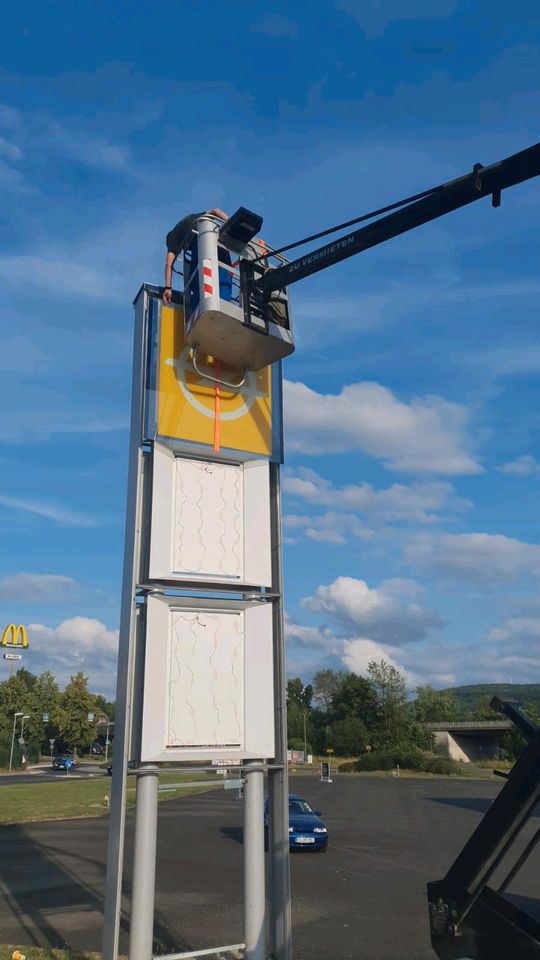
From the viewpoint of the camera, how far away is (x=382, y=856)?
1709 centimetres

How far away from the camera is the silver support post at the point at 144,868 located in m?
5.45

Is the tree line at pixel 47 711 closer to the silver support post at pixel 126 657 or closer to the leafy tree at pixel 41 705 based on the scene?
the leafy tree at pixel 41 705

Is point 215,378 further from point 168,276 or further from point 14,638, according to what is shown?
point 14,638

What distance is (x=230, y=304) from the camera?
21.9ft

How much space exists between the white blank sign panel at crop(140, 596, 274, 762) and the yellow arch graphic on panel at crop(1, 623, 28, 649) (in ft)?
165

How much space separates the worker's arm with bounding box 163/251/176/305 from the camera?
23.0 feet

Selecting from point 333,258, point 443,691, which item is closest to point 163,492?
point 333,258

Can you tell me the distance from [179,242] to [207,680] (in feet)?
13.9

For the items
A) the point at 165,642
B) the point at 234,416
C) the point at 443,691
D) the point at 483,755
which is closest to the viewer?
the point at 165,642

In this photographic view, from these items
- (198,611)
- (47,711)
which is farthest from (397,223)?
(47,711)

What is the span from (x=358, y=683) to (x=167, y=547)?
309 ft

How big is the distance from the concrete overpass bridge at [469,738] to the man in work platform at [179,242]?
79.1 m

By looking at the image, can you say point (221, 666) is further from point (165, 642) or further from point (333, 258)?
point (333, 258)

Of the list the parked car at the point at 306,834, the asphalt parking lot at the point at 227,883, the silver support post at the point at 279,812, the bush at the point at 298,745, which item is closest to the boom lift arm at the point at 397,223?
the silver support post at the point at 279,812
